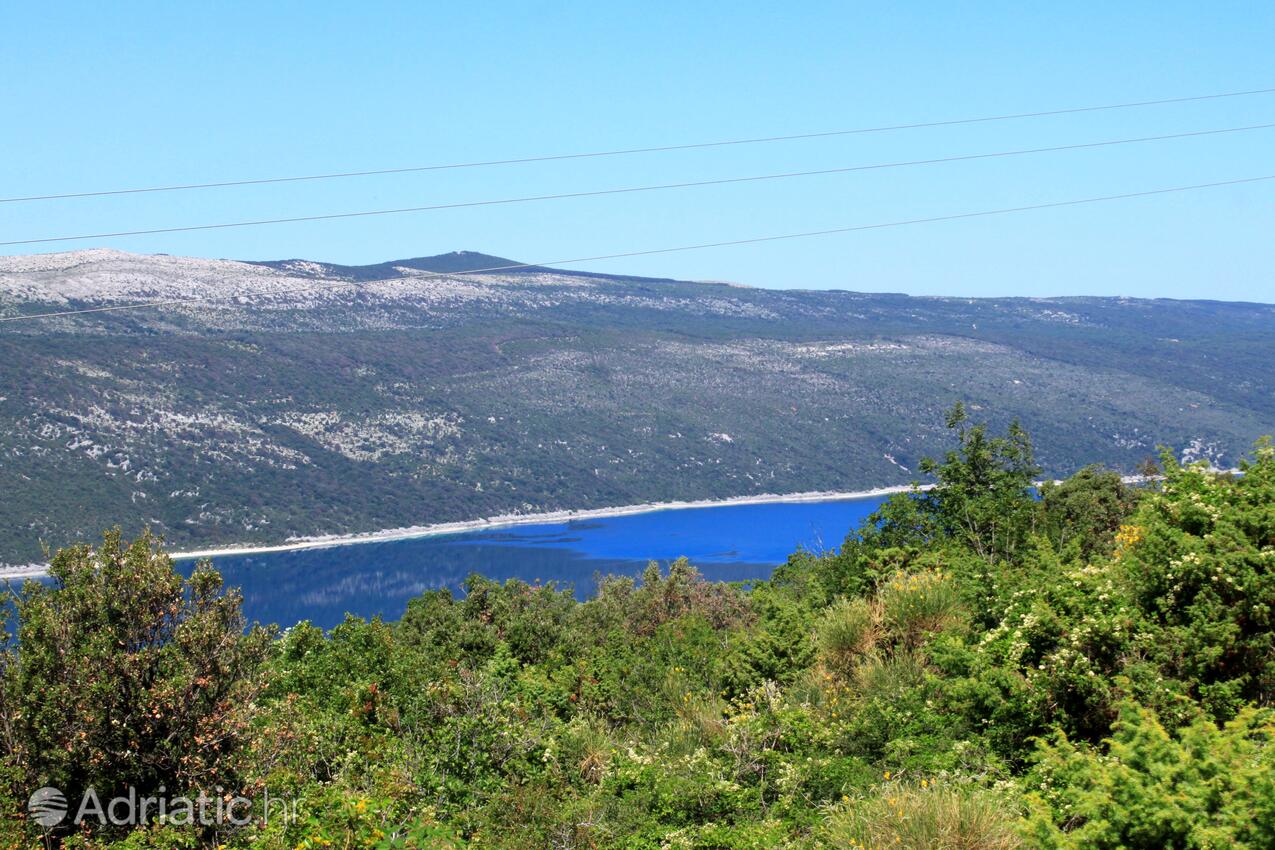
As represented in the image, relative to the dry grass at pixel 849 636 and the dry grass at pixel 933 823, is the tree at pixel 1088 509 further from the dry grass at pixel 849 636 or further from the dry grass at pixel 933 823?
the dry grass at pixel 933 823

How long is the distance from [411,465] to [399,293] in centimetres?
6406

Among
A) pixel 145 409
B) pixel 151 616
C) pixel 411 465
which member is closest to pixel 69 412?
pixel 145 409

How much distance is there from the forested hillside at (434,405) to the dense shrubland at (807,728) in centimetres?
8110

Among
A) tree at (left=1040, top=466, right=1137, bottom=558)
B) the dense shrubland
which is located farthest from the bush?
tree at (left=1040, top=466, right=1137, bottom=558)

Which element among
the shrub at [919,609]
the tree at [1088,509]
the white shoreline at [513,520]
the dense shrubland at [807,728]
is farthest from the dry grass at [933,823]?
the white shoreline at [513,520]

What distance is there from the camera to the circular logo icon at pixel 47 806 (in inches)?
365

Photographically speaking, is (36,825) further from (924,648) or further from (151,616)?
(924,648)

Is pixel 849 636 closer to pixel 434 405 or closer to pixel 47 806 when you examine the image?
pixel 47 806

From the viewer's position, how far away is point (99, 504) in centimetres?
9569

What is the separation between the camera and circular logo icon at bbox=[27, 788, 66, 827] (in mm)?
9281

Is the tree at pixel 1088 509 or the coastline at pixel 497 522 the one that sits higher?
the tree at pixel 1088 509

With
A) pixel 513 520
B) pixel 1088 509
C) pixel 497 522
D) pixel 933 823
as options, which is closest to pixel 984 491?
pixel 1088 509

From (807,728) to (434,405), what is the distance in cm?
13784

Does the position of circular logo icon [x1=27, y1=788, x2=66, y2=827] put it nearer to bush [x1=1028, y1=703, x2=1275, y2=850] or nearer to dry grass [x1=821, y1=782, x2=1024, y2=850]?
dry grass [x1=821, y1=782, x2=1024, y2=850]
